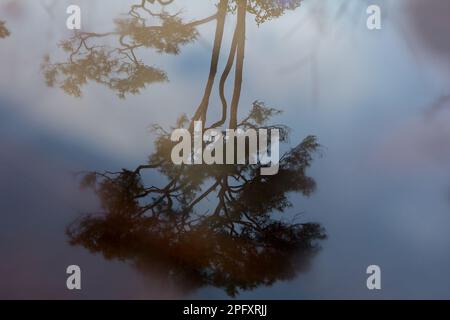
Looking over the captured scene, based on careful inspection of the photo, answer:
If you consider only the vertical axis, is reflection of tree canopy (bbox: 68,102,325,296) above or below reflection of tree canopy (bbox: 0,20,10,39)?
below

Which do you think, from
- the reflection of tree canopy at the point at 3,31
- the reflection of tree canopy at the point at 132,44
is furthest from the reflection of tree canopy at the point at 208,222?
the reflection of tree canopy at the point at 3,31

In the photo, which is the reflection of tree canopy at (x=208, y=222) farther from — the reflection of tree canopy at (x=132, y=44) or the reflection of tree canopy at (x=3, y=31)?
the reflection of tree canopy at (x=3, y=31)

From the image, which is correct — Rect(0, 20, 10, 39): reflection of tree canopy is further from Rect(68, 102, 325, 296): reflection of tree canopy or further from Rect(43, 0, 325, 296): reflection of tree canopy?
Rect(68, 102, 325, 296): reflection of tree canopy

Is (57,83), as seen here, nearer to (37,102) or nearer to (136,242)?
(37,102)

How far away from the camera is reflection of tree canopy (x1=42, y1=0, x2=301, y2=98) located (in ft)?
6.54

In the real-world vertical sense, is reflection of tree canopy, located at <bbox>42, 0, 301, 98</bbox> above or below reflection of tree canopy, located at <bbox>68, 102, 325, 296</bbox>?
above

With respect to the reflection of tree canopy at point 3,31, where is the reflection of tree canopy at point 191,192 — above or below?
below

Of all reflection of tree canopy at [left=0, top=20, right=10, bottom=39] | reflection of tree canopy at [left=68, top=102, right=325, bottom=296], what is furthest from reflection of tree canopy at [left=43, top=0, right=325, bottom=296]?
reflection of tree canopy at [left=0, top=20, right=10, bottom=39]

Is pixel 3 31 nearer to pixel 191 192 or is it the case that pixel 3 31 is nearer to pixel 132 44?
pixel 132 44

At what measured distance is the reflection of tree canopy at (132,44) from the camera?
78.5 inches

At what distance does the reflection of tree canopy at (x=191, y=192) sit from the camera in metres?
1.94

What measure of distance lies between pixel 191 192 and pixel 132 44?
2.34 ft

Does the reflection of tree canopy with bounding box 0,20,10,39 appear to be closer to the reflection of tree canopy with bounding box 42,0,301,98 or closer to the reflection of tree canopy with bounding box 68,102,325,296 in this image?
the reflection of tree canopy with bounding box 42,0,301,98
